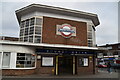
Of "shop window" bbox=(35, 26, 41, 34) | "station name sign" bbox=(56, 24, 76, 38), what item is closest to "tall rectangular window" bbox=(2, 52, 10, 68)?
"shop window" bbox=(35, 26, 41, 34)

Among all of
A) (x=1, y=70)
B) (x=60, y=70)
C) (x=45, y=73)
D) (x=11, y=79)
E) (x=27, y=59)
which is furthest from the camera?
(x=60, y=70)

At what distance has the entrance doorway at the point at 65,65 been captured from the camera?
56.6 feet

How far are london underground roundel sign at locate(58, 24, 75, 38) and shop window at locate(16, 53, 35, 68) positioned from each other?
4865 mm

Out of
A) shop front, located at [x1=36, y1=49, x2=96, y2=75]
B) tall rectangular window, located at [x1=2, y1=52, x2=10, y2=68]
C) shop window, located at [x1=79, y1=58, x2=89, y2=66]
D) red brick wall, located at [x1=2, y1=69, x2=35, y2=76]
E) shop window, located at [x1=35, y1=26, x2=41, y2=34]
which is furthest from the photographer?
shop window, located at [x1=79, y1=58, x2=89, y2=66]

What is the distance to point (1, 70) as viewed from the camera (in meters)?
12.5

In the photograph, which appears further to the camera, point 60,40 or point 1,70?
point 60,40

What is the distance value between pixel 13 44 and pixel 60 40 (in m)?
5.80

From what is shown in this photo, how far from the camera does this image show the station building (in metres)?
13.2

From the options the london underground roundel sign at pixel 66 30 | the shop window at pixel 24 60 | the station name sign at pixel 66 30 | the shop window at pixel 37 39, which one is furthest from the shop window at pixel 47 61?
the london underground roundel sign at pixel 66 30

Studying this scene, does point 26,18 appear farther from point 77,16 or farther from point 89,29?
point 89,29

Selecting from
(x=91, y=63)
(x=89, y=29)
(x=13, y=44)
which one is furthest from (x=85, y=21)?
(x=13, y=44)

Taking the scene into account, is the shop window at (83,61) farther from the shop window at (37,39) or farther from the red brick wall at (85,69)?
the shop window at (37,39)

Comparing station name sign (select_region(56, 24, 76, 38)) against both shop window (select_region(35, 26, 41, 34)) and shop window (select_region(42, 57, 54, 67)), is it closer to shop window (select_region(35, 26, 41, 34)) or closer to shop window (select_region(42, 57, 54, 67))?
shop window (select_region(35, 26, 41, 34))

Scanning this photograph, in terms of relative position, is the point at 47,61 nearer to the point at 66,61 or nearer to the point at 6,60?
the point at 66,61
